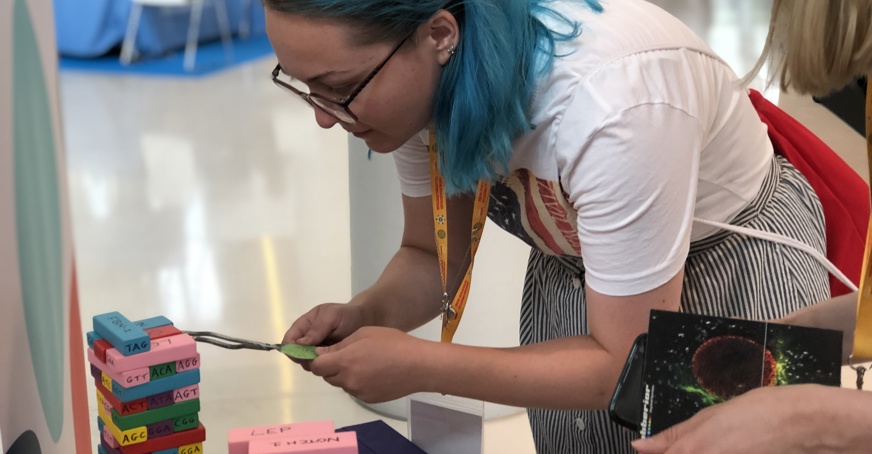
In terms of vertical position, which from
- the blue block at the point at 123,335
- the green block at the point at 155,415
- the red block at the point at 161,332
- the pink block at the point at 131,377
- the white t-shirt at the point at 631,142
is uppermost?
the white t-shirt at the point at 631,142

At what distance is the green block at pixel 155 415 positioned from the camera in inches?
47.9

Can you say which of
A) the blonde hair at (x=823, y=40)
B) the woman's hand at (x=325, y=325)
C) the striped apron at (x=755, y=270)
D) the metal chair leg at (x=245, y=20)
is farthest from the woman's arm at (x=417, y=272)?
the metal chair leg at (x=245, y=20)

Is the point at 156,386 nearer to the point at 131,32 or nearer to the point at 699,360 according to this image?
the point at 699,360

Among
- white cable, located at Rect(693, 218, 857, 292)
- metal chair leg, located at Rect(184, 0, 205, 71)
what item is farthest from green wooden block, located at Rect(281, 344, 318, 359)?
metal chair leg, located at Rect(184, 0, 205, 71)

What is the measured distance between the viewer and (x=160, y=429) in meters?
1.25

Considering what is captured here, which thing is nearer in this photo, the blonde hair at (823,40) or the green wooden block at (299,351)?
the blonde hair at (823,40)

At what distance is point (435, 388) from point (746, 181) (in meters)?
0.50

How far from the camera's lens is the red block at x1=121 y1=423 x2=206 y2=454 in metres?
1.23

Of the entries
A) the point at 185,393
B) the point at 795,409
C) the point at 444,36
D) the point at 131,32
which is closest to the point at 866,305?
the point at 795,409

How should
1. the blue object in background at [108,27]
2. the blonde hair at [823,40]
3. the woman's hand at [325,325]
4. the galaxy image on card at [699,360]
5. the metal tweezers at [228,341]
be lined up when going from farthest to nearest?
the blue object in background at [108,27]
the woman's hand at [325,325]
the metal tweezers at [228,341]
the galaxy image on card at [699,360]
the blonde hair at [823,40]

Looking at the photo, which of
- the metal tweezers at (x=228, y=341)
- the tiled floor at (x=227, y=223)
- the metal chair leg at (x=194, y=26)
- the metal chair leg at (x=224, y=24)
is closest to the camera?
the metal tweezers at (x=228, y=341)

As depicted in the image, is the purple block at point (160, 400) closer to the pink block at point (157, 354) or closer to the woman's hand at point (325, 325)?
the pink block at point (157, 354)

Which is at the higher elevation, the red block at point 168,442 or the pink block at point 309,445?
the pink block at point 309,445

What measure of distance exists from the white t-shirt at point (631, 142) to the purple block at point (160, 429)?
1.80 feet
